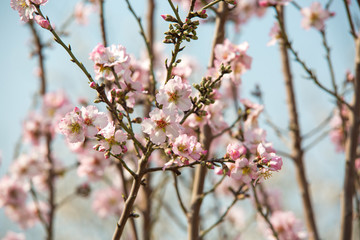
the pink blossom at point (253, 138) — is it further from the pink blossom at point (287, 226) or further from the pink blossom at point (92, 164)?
the pink blossom at point (92, 164)

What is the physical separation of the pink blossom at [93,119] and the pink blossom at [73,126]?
1 centimetres

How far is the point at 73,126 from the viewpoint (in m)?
1.16

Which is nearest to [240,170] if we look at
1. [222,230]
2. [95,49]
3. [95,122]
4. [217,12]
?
[95,122]

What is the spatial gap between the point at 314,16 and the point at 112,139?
2101 millimetres

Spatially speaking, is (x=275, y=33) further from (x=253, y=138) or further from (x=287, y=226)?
(x=287, y=226)

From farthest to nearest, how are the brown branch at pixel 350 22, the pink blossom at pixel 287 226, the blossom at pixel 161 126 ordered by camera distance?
the pink blossom at pixel 287 226 < the brown branch at pixel 350 22 < the blossom at pixel 161 126

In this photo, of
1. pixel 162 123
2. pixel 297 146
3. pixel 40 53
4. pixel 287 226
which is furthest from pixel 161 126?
pixel 40 53

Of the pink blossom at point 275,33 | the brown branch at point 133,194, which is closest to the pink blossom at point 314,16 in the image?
the pink blossom at point 275,33

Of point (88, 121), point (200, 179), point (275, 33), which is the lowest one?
point (88, 121)

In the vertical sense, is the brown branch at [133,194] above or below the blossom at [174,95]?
below

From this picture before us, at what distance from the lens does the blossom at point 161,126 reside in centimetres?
108

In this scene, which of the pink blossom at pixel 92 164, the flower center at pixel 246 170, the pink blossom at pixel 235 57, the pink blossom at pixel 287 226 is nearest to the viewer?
the flower center at pixel 246 170

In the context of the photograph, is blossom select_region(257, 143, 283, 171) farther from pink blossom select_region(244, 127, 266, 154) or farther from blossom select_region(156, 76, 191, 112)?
pink blossom select_region(244, 127, 266, 154)

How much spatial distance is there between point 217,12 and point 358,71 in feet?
3.03
